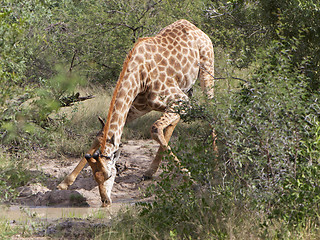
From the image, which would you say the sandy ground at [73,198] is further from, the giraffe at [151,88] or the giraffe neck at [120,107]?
the giraffe neck at [120,107]

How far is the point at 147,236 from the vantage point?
181 inches

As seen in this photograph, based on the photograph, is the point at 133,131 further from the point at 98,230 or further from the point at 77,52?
the point at 98,230

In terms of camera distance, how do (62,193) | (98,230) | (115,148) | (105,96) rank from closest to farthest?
(98,230)
(115,148)
(62,193)
(105,96)

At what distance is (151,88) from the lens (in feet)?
23.9

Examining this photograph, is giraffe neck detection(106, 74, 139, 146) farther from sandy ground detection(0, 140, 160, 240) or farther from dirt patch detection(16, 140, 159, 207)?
sandy ground detection(0, 140, 160, 240)

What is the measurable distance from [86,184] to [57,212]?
3.84 ft

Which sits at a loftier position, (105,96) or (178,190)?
(178,190)

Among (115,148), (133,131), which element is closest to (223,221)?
(115,148)

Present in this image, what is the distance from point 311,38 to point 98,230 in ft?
10.9

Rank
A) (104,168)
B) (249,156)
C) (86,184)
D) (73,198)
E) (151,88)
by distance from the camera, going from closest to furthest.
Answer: (249,156) < (104,168) < (73,198) < (151,88) < (86,184)

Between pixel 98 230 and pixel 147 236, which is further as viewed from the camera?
pixel 98 230

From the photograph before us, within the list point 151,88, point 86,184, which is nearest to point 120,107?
point 151,88

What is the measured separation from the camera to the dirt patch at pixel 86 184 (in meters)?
6.86

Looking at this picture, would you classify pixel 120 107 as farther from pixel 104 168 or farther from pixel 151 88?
pixel 104 168
